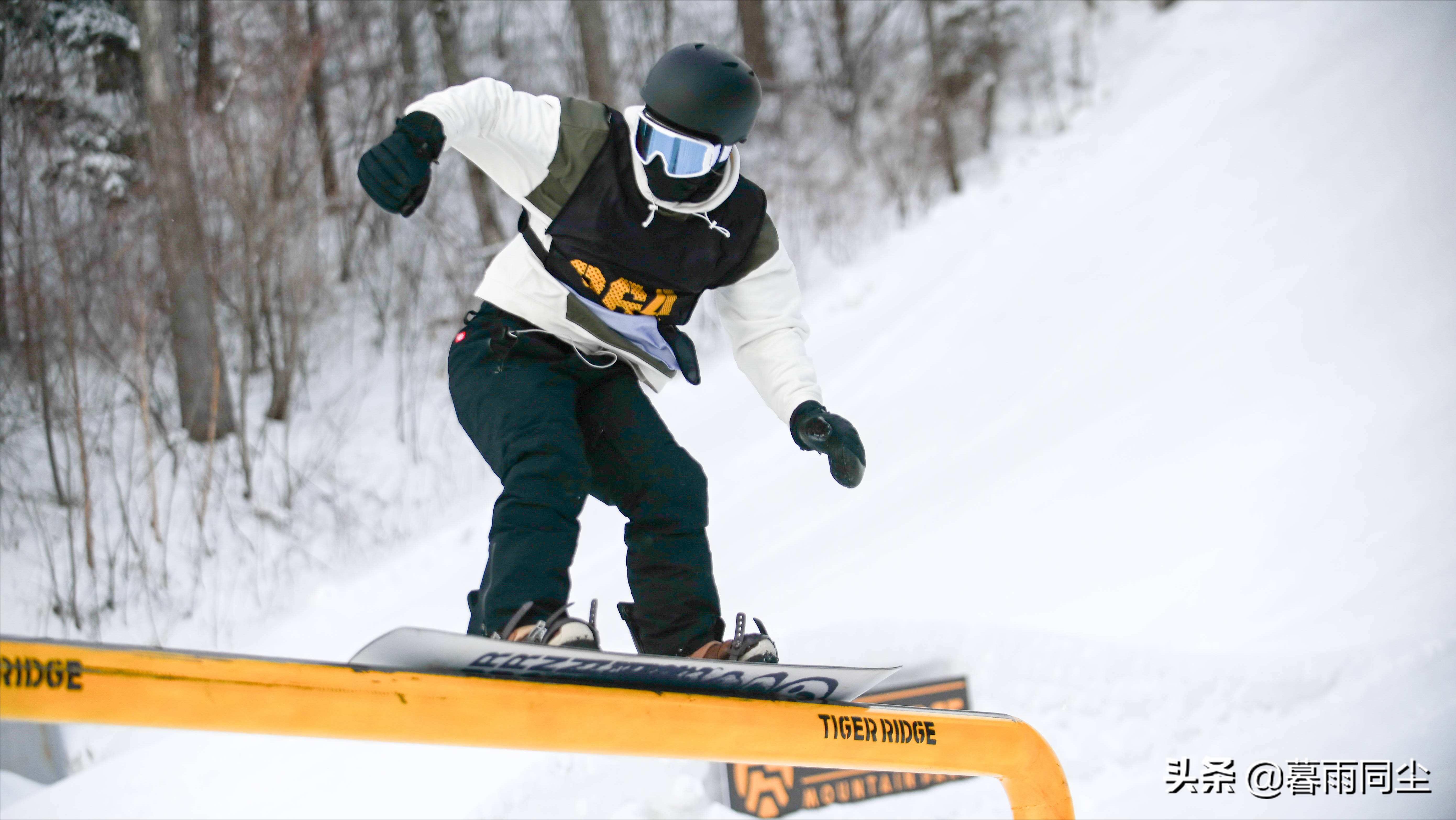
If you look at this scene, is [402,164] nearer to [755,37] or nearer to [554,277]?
[554,277]

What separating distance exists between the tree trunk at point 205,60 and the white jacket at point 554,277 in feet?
18.8

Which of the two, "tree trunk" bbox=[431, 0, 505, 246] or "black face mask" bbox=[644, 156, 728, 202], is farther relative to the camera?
"tree trunk" bbox=[431, 0, 505, 246]

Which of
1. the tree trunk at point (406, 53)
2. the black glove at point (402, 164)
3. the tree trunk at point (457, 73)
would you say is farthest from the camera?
the tree trunk at point (406, 53)

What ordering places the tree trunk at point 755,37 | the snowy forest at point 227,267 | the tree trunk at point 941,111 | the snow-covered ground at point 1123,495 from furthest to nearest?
the tree trunk at point 755,37 → the tree trunk at point 941,111 → the snowy forest at point 227,267 → the snow-covered ground at point 1123,495

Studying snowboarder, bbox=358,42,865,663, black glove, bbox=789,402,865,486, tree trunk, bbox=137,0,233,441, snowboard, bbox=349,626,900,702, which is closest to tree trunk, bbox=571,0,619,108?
tree trunk, bbox=137,0,233,441

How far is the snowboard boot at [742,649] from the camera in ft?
6.14

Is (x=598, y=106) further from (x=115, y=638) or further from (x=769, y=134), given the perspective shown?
(x=769, y=134)

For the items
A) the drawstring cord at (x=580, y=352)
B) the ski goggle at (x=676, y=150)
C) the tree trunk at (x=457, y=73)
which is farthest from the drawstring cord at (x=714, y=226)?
the tree trunk at (x=457, y=73)

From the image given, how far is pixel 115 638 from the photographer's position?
5738 millimetres

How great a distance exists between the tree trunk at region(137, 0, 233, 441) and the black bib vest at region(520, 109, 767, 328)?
5.05 m

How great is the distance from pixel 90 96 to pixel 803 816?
8.35 m

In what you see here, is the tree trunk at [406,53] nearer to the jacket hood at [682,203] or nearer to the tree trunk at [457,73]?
the tree trunk at [457,73]

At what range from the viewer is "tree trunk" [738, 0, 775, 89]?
1254cm

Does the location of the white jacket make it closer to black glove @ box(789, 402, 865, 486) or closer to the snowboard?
black glove @ box(789, 402, 865, 486)
